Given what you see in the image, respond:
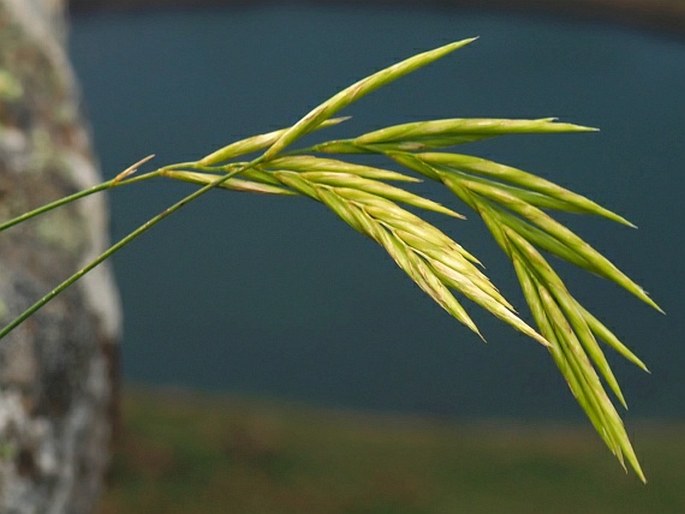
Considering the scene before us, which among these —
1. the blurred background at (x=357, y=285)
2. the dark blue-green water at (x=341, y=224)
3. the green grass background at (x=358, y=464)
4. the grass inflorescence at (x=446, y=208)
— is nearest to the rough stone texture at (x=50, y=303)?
the green grass background at (x=358, y=464)

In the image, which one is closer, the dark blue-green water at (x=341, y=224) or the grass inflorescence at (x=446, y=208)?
the grass inflorescence at (x=446, y=208)

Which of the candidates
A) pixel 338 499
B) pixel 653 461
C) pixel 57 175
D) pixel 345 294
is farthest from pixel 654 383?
pixel 57 175

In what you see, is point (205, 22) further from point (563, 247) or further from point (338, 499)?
point (563, 247)

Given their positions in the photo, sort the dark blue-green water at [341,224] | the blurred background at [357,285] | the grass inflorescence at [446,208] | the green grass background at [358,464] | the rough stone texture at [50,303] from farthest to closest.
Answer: the dark blue-green water at [341,224] < the blurred background at [357,285] < the green grass background at [358,464] < the rough stone texture at [50,303] < the grass inflorescence at [446,208]

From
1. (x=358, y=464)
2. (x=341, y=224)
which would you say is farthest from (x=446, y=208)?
(x=341, y=224)

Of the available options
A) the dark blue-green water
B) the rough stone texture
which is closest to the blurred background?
the dark blue-green water

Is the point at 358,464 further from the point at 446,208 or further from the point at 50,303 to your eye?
the point at 446,208

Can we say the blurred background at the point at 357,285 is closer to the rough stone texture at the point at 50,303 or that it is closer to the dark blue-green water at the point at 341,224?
the dark blue-green water at the point at 341,224
